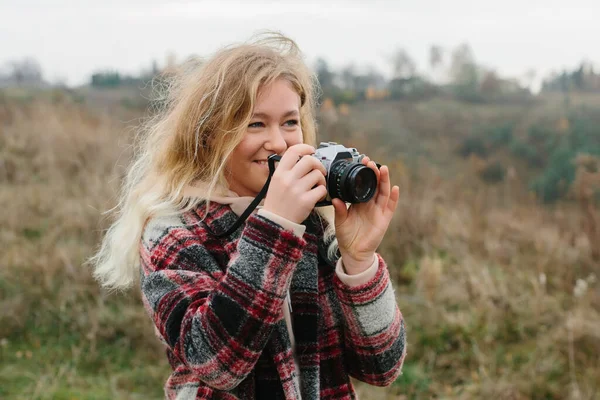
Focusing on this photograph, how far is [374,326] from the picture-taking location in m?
1.25

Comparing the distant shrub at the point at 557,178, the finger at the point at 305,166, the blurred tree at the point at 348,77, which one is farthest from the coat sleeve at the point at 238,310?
the blurred tree at the point at 348,77

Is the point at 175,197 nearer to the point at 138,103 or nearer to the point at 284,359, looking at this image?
the point at 284,359

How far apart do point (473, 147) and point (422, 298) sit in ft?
26.5

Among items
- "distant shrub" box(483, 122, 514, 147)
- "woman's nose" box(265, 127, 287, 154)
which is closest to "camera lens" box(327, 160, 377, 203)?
"woman's nose" box(265, 127, 287, 154)

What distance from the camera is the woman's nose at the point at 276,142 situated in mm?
1282

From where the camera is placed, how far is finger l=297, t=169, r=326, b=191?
3.64 feet

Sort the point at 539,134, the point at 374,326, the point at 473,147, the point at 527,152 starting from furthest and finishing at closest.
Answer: the point at 473,147, the point at 539,134, the point at 527,152, the point at 374,326

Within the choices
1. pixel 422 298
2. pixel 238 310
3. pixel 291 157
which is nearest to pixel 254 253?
pixel 238 310

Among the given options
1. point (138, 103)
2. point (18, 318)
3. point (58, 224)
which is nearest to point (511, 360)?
point (18, 318)

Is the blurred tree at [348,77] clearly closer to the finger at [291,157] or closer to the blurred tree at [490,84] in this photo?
the blurred tree at [490,84]

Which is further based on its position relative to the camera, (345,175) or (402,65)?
(402,65)

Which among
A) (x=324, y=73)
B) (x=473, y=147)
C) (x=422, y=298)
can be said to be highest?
(x=324, y=73)

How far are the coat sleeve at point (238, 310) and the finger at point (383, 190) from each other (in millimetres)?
299

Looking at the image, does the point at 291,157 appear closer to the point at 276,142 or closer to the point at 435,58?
the point at 276,142
